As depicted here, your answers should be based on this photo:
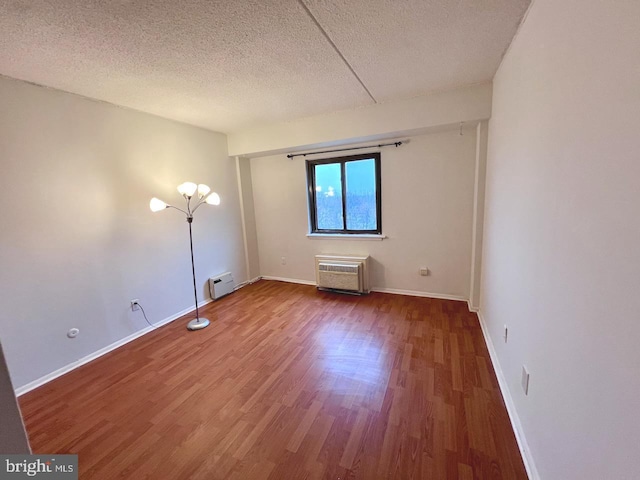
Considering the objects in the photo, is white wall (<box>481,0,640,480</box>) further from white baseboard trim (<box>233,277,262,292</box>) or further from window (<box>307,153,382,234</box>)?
white baseboard trim (<box>233,277,262,292</box>)

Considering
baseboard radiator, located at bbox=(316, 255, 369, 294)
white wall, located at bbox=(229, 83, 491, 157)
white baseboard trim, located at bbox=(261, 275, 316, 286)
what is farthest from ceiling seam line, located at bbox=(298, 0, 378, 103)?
white baseboard trim, located at bbox=(261, 275, 316, 286)

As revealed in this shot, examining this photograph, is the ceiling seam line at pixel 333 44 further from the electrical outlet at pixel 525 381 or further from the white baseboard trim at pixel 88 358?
the white baseboard trim at pixel 88 358

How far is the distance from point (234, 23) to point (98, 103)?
6.16ft

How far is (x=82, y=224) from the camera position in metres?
2.42

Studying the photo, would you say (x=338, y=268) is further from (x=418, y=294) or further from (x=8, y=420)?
(x=8, y=420)

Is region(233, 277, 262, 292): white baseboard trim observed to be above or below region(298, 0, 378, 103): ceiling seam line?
below

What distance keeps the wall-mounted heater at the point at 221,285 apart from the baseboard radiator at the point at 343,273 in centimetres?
134

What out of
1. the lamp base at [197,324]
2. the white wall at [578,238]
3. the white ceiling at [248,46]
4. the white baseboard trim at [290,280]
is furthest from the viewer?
the white baseboard trim at [290,280]

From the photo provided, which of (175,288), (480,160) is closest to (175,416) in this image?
(175,288)

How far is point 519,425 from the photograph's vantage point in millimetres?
1512

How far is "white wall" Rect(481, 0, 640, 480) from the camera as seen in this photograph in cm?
70

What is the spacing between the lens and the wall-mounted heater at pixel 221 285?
3.75 m

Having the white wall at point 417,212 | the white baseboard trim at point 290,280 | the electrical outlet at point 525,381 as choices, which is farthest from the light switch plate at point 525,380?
the white baseboard trim at point 290,280

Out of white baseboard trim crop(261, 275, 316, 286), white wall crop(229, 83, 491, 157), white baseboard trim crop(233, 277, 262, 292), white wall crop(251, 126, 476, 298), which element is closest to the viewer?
white wall crop(229, 83, 491, 157)
